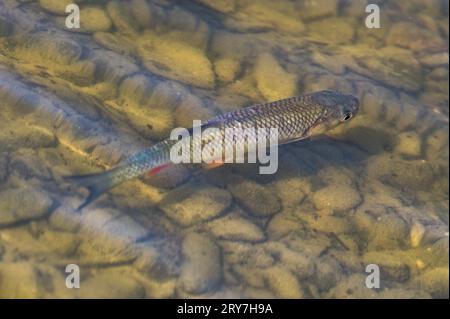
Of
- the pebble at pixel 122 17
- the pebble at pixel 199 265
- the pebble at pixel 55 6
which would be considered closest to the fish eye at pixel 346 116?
the pebble at pixel 199 265

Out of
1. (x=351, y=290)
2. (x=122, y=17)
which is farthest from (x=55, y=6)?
(x=351, y=290)

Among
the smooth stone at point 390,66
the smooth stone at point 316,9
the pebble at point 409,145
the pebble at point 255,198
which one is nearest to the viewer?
the pebble at point 255,198

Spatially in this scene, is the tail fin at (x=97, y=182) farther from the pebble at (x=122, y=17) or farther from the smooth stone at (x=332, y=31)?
the smooth stone at (x=332, y=31)

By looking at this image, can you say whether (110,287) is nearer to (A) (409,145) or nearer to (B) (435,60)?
(A) (409,145)

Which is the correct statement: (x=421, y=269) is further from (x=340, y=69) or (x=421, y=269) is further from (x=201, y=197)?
(x=340, y=69)

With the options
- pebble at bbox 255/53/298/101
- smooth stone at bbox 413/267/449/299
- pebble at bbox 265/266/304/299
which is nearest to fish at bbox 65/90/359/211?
pebble at bbox 255/53/298/101
